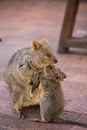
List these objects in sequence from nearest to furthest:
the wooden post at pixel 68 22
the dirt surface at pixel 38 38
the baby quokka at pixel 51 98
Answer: the baby quokka at pixel 51 98 < the dirt surface at pixel 38 38 < the wooden post at pixel 68 22

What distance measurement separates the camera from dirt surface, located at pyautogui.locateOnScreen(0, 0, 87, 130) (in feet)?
8.63

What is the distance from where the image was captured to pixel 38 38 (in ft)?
15.7

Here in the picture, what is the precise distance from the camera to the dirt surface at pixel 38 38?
2.63 meters

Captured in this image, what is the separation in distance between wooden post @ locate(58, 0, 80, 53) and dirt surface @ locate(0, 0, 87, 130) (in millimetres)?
107

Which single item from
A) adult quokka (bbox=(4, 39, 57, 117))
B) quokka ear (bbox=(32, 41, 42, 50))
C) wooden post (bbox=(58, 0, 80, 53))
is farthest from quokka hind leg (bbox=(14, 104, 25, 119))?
wooden post (bbox=(58, 0, 80, 53))

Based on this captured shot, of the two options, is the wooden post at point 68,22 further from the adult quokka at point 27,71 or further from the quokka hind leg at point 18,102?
the quokka hind leg at point 18,102

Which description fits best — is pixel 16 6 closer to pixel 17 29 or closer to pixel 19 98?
pixel 17 29

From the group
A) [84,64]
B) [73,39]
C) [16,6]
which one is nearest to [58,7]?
[16,6]

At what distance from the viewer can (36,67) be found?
8.33 ft

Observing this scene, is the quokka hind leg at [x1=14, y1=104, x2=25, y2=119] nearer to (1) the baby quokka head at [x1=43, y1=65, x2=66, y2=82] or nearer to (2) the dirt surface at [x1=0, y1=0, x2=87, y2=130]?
(2) the dirt surface at [x1=0, y1=0, x2=87, y2=130]

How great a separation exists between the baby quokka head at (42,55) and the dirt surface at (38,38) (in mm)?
413

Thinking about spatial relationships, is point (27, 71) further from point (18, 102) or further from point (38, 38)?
point (38, 38)

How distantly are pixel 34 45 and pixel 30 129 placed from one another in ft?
1.84

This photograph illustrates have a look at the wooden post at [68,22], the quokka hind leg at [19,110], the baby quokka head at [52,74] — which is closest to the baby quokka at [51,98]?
the baby quokka head at [52,74]
